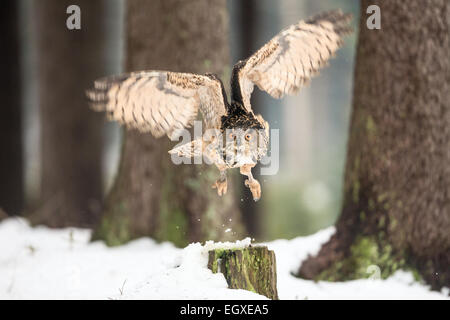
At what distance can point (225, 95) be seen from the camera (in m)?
3.12

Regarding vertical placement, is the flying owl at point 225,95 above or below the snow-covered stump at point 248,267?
above

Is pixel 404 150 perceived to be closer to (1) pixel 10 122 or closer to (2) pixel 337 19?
(2) pixel 337 19

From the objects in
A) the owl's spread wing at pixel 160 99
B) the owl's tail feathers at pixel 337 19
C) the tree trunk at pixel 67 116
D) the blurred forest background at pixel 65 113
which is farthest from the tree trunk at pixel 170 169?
the tree trunk at pixel 67 116

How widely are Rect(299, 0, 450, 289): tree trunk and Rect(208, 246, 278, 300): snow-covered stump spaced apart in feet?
4.36

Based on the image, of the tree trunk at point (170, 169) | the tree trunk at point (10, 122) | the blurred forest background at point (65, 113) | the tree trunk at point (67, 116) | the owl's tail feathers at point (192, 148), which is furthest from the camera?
the tree trunk at point (10, 122)

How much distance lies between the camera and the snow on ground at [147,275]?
3.33 m

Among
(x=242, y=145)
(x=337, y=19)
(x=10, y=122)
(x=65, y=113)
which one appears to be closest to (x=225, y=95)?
(x=242, y=145)

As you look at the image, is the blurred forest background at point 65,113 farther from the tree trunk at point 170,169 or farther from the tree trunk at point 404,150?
the tree trunk at point 404,150

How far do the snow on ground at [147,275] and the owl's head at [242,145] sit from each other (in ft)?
2.65

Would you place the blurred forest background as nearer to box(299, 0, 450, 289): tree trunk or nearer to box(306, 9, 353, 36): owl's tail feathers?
box(299, 0, 450, 289): tree trunk

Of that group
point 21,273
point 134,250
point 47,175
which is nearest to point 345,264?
point 134,250

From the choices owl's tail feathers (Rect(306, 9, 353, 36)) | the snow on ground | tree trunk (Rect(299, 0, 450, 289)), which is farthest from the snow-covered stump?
owl's tail feathers (Rect(306, 9, 353, 36))

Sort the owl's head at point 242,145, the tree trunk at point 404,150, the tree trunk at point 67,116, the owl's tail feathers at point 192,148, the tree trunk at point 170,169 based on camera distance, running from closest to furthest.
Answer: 1. the owl's head at point 242,145
2. the owl's tail feathers at point 192,148
3. the tree trunk at point 404,150
4. the tree trunk at point 170,169
5. the tree trunk at point 67,116
